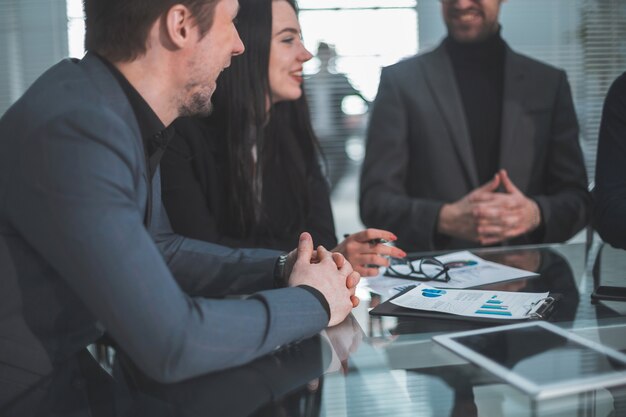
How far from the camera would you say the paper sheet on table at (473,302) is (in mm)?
1337

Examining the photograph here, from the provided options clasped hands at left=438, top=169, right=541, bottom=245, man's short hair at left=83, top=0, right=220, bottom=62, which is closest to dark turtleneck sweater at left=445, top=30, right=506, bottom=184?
clasped hands at left=438, top=169, right=541, bottom=245

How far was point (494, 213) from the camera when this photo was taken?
2.27 m

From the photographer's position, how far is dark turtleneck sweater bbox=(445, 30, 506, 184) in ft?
8.91

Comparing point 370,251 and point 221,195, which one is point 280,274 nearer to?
point 370,251

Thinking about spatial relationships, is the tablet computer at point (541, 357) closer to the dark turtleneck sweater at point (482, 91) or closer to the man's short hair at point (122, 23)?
the man's short hair at point (122, 23)

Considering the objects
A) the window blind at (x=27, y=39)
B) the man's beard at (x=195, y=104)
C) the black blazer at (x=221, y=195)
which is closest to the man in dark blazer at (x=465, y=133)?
the black blazer at (x=221, y=195)

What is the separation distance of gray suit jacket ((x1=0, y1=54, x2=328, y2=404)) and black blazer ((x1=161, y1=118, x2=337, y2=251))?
2.51 feet

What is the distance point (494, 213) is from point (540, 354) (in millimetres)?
1236

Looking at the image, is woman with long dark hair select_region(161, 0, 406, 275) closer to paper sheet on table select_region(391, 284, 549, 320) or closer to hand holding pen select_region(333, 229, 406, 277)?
hand holding pen select_region(333, 229, 406, 277)

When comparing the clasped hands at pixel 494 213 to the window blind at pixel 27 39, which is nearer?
the clasped hands at pixel 494 213

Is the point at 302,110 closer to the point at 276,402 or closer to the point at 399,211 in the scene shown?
the point at 399,211

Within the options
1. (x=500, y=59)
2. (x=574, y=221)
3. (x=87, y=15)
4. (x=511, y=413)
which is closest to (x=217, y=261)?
(x=87, y=15)

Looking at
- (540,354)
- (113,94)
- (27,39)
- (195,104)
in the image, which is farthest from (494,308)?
(27,39)

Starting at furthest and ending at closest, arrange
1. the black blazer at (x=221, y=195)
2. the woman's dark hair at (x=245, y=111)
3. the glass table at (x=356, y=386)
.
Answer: the woman's dark hair at (x=245, y=111)
the black blazer at (x=221, y=195)
the glass table at (x=356, y=386)
